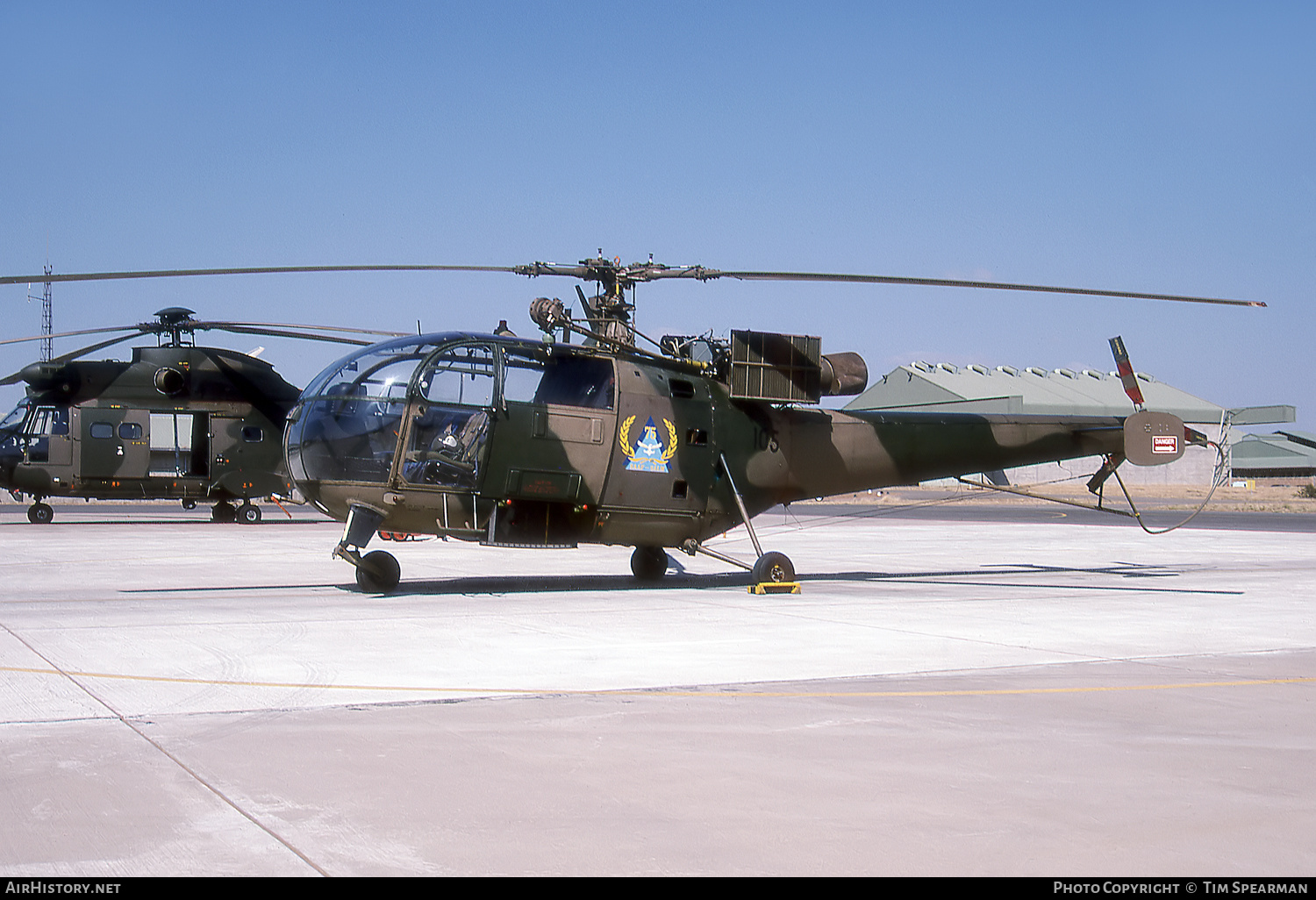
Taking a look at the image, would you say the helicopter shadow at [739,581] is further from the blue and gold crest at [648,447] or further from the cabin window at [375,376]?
the cabin window at [375,376]

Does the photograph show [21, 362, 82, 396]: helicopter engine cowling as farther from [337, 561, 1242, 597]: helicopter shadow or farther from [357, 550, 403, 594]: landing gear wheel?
[357, 550, 403, 594]: landing gear wheel

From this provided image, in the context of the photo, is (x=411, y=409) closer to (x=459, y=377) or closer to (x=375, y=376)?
(x=375, y=376)

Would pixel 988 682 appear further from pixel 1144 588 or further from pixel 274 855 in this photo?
pixel 1144 588

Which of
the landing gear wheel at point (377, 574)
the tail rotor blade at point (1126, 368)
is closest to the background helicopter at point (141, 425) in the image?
the landing gear wheel at point (377, 574)

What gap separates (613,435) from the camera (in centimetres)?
1423

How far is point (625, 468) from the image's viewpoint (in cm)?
1436

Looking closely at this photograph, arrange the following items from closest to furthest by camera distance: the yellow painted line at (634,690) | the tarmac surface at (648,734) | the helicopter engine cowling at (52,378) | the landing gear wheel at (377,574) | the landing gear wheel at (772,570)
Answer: the tarmac surface at (648,734) → the yellow painted line at (634,690) → the landing gear wheel at (377,574) → the landing gear wheel at (772,570) → the helicopter engine cowling at (52,378)

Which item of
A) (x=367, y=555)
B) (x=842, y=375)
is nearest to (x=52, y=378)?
(x=367, y=555)

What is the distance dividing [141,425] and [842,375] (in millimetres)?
18618

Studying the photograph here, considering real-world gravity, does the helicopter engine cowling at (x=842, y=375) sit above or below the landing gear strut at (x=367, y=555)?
above

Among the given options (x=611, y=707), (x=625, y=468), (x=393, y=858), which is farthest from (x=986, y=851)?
(x=625, y=468)

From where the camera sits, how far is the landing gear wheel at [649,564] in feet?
52.3

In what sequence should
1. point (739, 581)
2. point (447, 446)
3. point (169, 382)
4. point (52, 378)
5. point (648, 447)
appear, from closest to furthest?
point (447, 446) → point (648, 447) → point (739, 581) → point (52, 378) → point (169, 382)

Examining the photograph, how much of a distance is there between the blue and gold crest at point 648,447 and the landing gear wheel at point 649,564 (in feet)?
5.47
